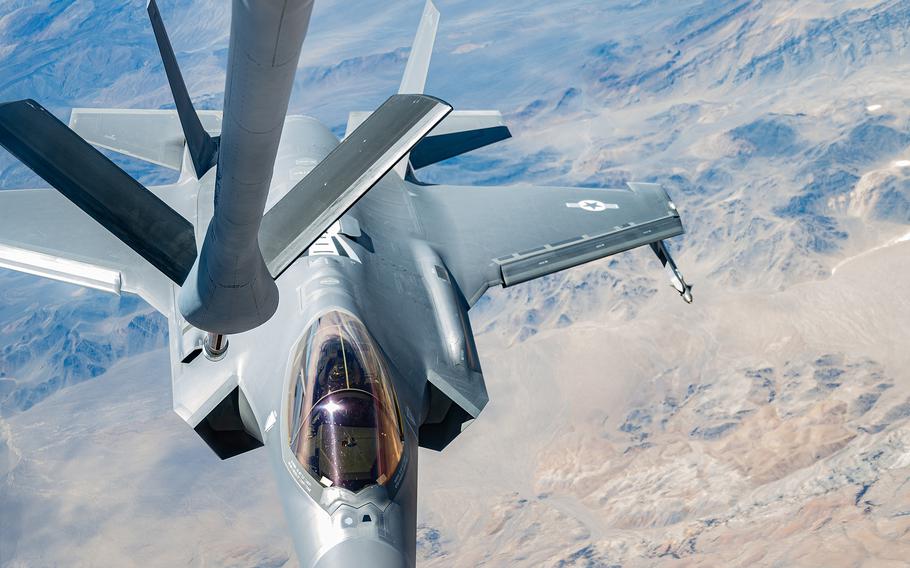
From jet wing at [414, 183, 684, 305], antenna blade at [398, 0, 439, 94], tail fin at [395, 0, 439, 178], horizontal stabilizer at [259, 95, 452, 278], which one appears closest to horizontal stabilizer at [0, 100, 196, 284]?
horizontal stabilizer at [259, 95, 452, 278]

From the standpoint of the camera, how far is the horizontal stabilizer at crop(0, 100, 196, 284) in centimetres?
815

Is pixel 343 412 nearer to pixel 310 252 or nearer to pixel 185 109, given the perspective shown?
pixel 310 252

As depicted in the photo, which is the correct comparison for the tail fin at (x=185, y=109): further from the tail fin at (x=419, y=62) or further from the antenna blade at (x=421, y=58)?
the antenna blade at (x=421, y=58)

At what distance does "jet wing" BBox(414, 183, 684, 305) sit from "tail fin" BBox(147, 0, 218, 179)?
537cm

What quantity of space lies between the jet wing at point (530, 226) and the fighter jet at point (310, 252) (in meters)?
0.06

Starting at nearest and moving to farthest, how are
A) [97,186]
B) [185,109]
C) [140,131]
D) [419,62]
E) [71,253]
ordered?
[97,186], [185,109], [71,253], [419,62], [140,131]

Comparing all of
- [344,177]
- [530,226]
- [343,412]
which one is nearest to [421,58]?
[530,226]

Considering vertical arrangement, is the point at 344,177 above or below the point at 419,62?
above

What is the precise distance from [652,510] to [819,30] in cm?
14151

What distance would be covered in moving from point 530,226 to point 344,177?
1266 centimetres

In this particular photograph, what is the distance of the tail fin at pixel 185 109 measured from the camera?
1512 centimetres

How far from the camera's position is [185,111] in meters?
18.0

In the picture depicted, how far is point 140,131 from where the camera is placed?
78.1 ft

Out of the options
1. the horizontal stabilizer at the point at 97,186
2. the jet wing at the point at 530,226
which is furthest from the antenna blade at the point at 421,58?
the horizontal stabilizer at the point at 97,186
